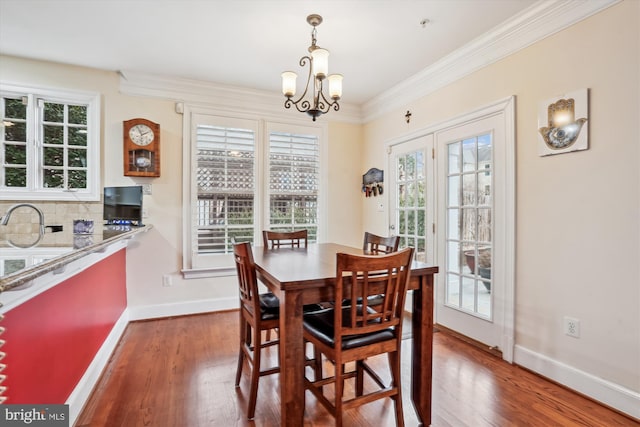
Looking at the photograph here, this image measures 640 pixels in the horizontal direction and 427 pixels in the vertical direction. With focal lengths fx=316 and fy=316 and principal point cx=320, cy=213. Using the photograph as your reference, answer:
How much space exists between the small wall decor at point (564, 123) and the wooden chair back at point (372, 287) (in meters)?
1.47

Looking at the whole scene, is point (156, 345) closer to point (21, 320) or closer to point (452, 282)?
point (21, 320)

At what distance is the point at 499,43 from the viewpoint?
253 cm

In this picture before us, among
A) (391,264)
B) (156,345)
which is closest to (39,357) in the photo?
(156,345)

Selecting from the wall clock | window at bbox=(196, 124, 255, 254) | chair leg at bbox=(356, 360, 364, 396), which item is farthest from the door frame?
the wall clock

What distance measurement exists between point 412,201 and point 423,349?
6.94ft

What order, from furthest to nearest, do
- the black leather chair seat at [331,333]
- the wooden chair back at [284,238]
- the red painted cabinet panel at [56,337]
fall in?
1. the wooden chair back at [284,238]
2. the black leather chair seat at [331,333]
3. the red painted cabinet panel at [56,337]

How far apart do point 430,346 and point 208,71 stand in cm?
326

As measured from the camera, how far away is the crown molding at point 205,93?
337 centimetres

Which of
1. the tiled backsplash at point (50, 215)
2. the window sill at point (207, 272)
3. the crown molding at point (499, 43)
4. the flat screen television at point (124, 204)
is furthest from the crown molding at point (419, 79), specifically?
the window sill at point (207, 272)

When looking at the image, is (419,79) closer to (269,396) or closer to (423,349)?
(423,349)

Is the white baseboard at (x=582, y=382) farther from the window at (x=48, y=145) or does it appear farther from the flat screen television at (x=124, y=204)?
the window at (x=48, y=145)

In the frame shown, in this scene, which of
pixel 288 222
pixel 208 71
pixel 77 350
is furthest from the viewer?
pixel 288 222

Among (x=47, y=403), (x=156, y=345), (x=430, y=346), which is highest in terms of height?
(x=430, y=346)

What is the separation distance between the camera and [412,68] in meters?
3.22
